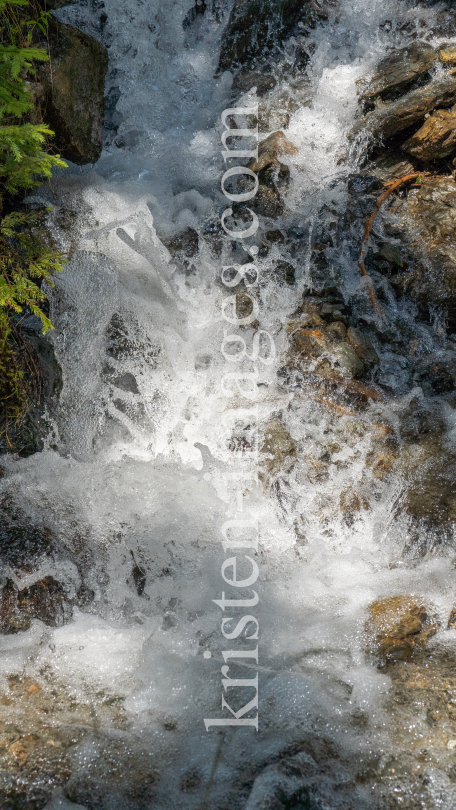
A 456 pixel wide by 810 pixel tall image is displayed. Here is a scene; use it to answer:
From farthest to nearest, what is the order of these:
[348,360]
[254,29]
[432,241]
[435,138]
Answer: [254,29] → [435,138] → [432,241] → [348,360]

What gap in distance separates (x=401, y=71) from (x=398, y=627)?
18.0ft

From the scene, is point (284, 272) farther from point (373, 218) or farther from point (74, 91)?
point (74, 91)

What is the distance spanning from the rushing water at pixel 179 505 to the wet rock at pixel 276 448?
0.08 metres

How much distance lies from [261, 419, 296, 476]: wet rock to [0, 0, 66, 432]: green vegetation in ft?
5.80

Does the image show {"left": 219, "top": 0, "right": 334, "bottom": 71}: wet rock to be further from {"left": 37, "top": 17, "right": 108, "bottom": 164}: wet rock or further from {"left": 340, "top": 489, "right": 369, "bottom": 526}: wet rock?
{"left": 340, "top": 489, "right": 369, "bottom": 526}: wet rock

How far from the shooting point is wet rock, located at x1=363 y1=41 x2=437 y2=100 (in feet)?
18.1

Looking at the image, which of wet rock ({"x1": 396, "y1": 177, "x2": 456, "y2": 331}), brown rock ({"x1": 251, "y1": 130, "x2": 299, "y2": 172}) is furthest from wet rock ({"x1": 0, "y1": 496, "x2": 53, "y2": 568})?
brown rock ({"x1": 251, "y1": 130, "x2": 299, "y2": 172})

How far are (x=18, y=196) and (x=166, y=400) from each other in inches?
75.3

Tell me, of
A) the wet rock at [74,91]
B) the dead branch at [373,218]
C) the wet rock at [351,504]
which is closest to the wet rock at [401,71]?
the dead branch at [373,218]

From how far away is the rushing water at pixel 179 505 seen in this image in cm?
293

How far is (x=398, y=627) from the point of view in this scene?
11.1ft

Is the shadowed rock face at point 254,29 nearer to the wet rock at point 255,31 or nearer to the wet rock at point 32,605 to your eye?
the wet rock at point 255,31

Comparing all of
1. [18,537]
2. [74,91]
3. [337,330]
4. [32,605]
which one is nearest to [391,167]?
[337,330]

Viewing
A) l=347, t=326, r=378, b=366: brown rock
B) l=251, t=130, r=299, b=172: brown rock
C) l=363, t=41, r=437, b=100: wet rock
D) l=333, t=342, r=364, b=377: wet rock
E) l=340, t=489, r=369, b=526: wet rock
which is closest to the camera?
l=340, t=489, r=369, b=526: wet rock
